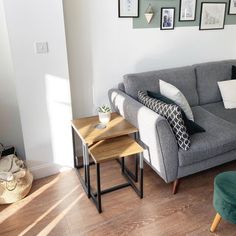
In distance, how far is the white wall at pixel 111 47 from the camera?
2332mm

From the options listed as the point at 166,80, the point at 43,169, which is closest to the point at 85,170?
the point at 43,169

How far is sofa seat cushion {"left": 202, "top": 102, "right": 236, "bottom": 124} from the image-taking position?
2459 mm

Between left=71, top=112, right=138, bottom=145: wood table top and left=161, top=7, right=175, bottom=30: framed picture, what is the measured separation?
1.16m

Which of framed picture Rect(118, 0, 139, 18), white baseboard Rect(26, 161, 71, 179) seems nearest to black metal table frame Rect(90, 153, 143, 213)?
white baseboard Rect(26, 161, 71, 179)

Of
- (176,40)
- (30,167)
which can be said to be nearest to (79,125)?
(30,167)

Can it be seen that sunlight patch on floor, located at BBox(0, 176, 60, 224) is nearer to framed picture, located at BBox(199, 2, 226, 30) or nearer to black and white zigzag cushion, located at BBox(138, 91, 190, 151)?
black and white zigzag cushion, located at BBox(138, 91, 190, 151)

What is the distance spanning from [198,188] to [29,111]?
5.27 ft

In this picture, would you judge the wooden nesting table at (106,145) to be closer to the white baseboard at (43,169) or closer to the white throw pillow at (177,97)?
the white baseboard at (43,169)

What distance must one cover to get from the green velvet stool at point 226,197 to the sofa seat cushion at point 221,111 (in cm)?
85

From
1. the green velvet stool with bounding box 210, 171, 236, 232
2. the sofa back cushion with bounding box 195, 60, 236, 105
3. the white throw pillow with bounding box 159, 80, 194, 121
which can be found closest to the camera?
the green velvet stool with bounding box 210, 171, 236, 232

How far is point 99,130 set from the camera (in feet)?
6.71

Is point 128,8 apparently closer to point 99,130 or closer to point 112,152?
point 99,130

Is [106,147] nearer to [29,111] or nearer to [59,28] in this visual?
[29,111]

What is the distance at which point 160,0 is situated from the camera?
8.43 feet
